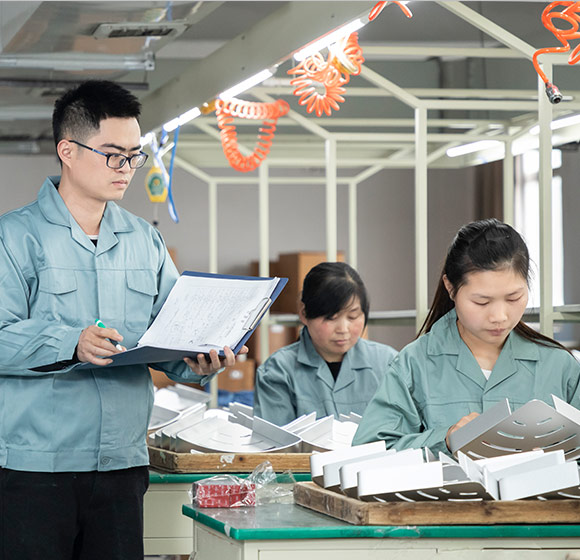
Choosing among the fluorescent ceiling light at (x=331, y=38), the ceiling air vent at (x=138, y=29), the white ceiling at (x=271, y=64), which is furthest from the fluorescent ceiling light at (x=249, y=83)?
the ceiling air vent at (x=138, y=29)

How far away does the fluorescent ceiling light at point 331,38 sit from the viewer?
2534 mm

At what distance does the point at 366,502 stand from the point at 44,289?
3.24ft

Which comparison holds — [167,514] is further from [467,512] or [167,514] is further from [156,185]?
[156,185]

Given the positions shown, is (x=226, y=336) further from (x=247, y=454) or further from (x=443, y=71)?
(x=443, y=71)

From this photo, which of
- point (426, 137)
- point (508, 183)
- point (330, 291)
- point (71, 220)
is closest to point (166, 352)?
point (71, 220)

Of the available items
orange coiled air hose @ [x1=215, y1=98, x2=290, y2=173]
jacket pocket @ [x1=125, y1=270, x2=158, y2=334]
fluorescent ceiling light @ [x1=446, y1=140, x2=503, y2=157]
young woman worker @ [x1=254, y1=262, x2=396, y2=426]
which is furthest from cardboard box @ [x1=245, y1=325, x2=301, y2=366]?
jacket pocket @ [x1=125, y1=270, x2=158, y2=334]

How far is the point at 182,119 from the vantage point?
4246 millimetres

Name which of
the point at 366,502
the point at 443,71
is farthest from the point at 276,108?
the point at 443,71

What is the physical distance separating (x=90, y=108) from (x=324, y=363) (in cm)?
160

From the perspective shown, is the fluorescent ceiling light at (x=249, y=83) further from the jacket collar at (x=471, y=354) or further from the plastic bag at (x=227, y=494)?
the plastic bag at (x=227, y=494)

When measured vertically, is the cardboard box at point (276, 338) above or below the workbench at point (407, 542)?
below

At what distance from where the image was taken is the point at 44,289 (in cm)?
241

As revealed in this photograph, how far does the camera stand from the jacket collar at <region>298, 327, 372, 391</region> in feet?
12.3

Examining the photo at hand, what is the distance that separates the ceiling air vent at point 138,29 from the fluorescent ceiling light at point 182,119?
0.65m
